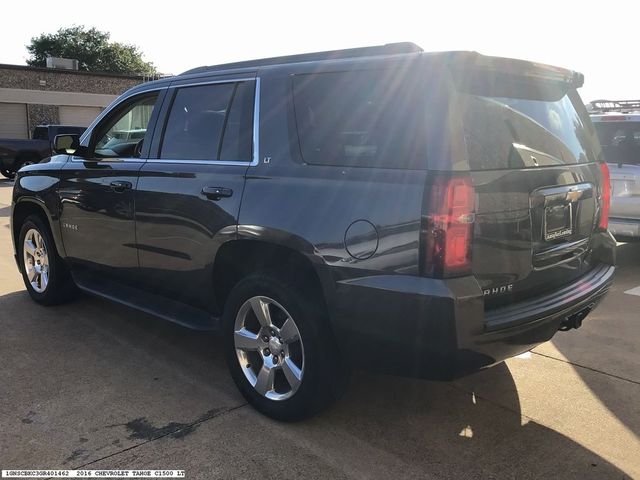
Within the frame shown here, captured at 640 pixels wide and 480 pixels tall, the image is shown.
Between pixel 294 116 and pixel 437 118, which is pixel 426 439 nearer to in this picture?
pixel 437 118

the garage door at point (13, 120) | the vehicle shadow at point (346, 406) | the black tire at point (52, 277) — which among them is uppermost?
the garage door at point (13, 120)

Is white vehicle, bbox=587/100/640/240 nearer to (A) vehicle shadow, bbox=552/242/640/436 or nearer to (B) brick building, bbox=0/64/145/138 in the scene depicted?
(A) vehicle shadow, bbox=552/242/640/436

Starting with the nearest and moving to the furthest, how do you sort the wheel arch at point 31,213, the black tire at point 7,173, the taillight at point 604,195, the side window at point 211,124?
the side window at point 211,124 → the taillight at point 604,195 → the wheel arch at point 31,213 → the black tire at point 7,173

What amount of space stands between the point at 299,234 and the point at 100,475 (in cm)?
148

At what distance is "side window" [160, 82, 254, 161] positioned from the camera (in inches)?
136

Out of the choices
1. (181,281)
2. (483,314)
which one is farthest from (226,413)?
(483,314)

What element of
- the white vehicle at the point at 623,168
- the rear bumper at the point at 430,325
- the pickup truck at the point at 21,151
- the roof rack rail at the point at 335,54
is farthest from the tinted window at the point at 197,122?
the pickup truck at the point at 21,151

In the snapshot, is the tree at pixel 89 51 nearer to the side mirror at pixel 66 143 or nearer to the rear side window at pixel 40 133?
the rear side window at pixel 40 133

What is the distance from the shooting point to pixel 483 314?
2613mm

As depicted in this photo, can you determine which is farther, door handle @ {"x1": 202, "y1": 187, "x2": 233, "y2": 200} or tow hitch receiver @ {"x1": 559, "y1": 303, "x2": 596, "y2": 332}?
door handle @ {"x1": 202, "y1": 187, "x2": 233, "y2": 200}

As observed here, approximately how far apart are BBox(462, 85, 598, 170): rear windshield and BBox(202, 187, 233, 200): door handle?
4.57 feet

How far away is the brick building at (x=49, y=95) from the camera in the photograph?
1160 inches

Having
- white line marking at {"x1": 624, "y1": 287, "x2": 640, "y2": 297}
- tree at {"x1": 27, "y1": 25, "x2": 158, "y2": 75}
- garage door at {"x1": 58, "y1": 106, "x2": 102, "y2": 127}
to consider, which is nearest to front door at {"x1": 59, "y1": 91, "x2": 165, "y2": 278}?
white line marking at {"x1": 624, "y1": 287, "x2": 640, "y2": 297}

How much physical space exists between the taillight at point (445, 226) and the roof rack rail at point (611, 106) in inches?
255
